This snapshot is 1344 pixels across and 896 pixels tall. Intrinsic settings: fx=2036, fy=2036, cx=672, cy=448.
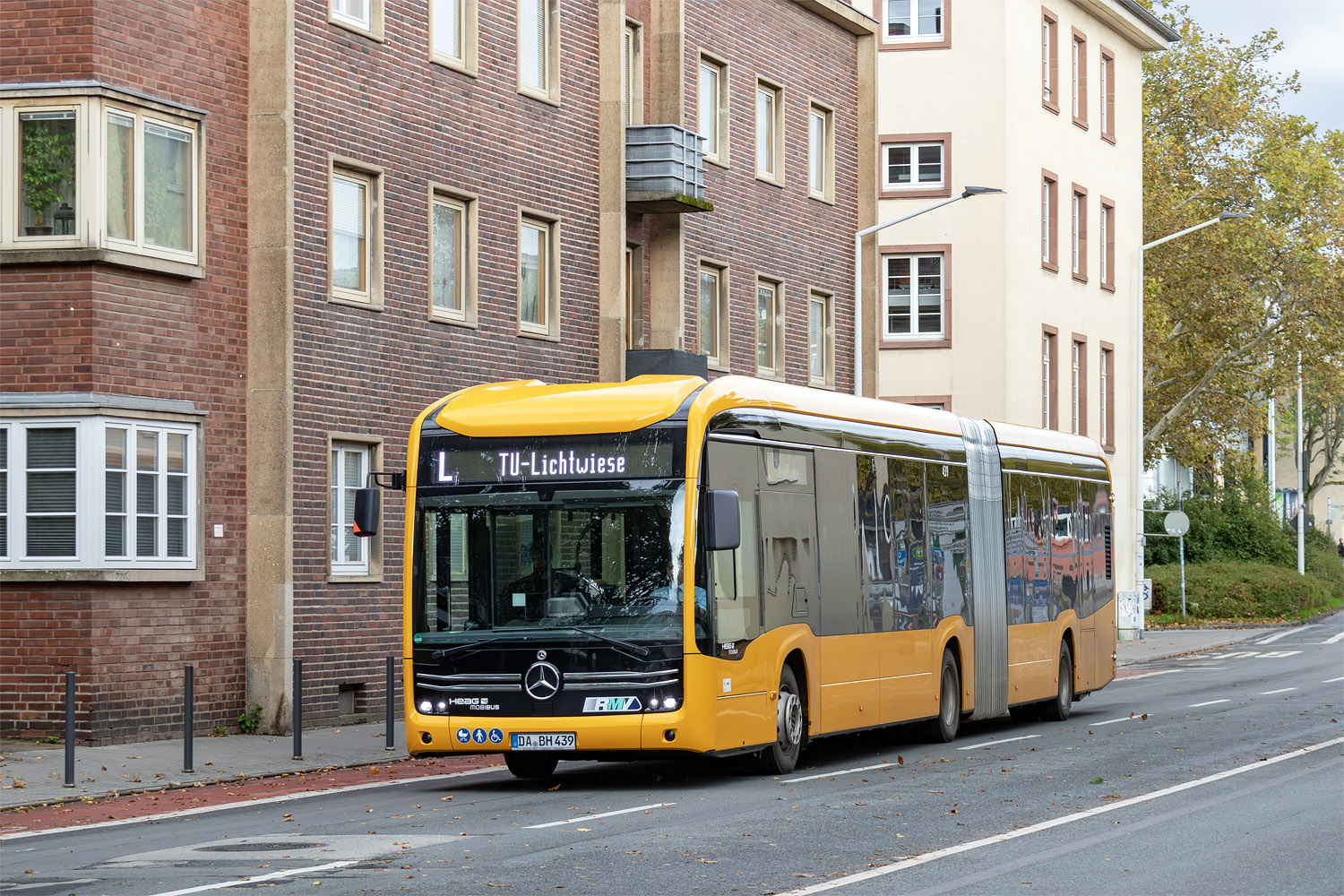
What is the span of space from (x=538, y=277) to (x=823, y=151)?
11402 millimetres

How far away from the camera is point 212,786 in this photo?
1745cm

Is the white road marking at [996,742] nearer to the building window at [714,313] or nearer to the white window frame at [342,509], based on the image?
the white window frame at [342,509]

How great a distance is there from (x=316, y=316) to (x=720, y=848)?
511 inches

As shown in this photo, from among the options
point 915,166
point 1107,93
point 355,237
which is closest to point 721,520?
point 355,237

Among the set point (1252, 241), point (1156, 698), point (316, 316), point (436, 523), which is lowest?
point (1156, 698)

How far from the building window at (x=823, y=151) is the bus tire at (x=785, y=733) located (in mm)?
21958

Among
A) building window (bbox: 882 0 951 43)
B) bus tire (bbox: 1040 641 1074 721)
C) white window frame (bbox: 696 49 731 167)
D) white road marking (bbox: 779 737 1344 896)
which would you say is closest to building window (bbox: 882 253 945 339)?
building window (bbox: 882 0 951 43)

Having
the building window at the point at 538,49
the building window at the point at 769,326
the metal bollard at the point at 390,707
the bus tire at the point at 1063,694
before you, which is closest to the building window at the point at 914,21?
the building window at the point at 769,326

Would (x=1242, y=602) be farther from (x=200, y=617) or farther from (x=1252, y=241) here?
(x=200, y=617)

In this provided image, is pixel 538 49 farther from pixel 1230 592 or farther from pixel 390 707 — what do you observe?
pixel 1230 592

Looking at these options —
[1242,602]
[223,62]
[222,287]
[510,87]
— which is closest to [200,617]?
[222,287]

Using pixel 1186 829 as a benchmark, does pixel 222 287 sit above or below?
above

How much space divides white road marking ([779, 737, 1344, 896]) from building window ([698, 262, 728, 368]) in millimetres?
16702

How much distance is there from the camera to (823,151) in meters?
38.8
